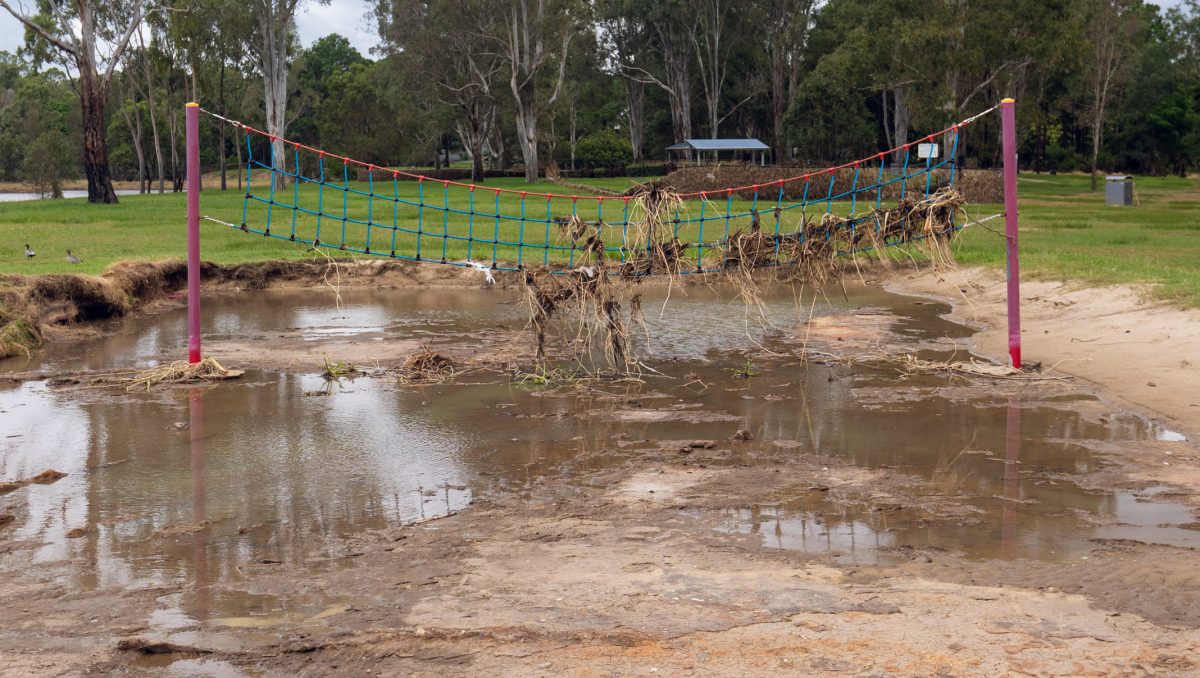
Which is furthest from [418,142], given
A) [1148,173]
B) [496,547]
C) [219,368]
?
[496,547]

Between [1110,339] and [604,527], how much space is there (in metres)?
8.14

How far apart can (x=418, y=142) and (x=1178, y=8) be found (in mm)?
48836

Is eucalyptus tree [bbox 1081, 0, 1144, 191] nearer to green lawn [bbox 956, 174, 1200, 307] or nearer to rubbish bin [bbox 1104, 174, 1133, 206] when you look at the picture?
green lawn [bbox 956, 174, 1200, 307]

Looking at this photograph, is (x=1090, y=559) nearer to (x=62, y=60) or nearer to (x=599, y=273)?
(x=599, y=273)

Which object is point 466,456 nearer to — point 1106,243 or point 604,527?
point 604,527

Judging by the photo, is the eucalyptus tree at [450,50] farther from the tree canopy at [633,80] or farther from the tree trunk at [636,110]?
the tree trunk at [636,110]

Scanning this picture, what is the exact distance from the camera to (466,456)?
30.3 feet

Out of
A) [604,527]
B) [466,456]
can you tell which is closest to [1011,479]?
[604,527]

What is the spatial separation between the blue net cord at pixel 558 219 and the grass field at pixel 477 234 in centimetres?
17

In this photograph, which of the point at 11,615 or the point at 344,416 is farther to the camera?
the point at 344,416

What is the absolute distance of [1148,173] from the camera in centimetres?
7150

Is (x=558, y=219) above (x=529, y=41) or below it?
below

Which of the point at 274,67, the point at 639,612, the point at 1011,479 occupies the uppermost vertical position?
the point at 274,67

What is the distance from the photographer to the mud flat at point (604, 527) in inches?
209
